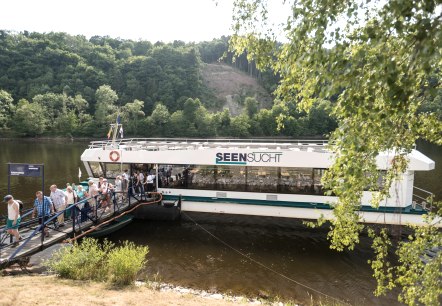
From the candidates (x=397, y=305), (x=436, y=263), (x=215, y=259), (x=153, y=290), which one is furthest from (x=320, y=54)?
(x=215, y=259)

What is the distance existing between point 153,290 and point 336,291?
20.6 feet

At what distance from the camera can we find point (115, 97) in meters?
87.2

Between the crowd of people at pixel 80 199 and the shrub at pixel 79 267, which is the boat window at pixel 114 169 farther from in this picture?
Result: the shrub at pixel 79 267

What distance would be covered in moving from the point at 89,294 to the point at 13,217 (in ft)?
13.2

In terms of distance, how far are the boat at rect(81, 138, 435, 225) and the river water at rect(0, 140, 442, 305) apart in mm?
1181

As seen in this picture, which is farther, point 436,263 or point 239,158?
point 239,158

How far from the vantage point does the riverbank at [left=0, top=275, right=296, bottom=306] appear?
782 centimetres

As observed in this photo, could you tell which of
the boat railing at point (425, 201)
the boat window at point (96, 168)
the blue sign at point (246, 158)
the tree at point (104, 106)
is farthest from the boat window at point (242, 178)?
the tree at point (104, 106)

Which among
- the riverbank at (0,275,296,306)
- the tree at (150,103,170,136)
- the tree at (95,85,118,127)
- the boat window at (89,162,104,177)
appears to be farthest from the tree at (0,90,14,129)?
the riverbank at (0,275,296,306)

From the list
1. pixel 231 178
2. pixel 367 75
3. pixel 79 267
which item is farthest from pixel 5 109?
pixel 367 75

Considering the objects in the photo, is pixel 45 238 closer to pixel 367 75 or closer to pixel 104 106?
pixel 367 75

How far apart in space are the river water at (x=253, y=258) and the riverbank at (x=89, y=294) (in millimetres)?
1380

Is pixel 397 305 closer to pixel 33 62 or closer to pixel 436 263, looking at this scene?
pixel 436 263

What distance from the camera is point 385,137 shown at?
417 centimetres
